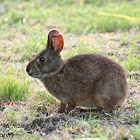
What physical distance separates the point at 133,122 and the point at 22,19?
250 inches

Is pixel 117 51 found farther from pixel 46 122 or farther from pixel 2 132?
pixel 2 132

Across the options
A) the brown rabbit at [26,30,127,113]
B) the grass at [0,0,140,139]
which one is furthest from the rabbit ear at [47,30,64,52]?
the grass at [0,0,140,139]

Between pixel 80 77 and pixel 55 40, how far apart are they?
0.66 m

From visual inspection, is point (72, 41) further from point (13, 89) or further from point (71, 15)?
point (13, 89)

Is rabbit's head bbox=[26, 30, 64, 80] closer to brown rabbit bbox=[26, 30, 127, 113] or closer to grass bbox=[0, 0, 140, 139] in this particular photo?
brown rabbit bbox=[26, 30, 127, 113]

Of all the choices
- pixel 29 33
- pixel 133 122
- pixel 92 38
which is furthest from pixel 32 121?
pixel 29 33

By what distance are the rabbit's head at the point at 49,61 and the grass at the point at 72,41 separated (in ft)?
1.60

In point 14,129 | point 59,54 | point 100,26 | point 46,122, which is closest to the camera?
point 14,129

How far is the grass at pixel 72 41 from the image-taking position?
3.95 metres

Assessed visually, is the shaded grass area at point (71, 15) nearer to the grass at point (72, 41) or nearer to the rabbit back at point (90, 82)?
the grass at point (72, 41)

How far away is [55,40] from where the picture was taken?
4.39 m

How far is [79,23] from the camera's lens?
862cm

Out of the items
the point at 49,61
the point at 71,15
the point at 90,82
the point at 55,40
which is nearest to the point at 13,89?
the point at 49,61

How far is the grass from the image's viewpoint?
3953mm
